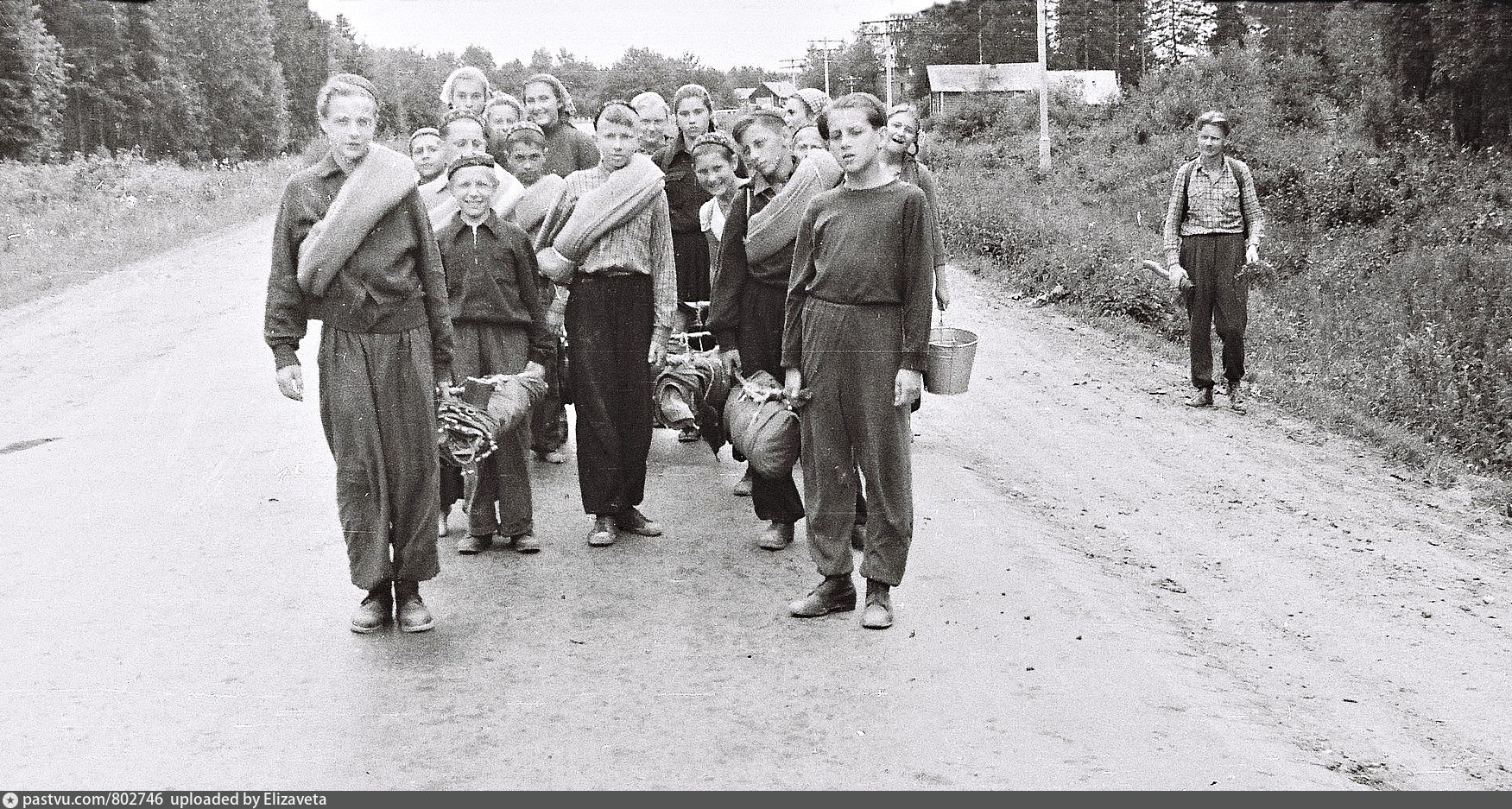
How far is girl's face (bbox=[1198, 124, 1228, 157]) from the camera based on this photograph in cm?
962

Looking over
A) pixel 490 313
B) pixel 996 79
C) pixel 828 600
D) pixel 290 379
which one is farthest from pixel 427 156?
pixel 996 79

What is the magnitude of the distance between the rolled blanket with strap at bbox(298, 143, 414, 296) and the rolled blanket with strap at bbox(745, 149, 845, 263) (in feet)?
6.26

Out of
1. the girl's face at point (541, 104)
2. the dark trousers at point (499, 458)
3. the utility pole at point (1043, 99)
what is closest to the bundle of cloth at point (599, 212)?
the dark trousers at point (499, 458)

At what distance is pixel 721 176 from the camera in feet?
23.8

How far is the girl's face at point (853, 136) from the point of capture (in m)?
5.23

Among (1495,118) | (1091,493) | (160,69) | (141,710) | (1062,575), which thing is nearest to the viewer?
(141,710)

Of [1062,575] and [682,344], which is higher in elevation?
[682,344]

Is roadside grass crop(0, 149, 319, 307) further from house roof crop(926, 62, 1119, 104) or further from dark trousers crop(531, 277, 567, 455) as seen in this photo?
house roof crop(926, 62, 1119, 104)

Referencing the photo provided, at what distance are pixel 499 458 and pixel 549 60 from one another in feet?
264

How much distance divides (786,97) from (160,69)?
64.9 metres

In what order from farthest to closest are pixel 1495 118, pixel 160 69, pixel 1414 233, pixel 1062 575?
pixel 160 69
pixel 1495 118
pixel 1414 233
pixel 1062 575

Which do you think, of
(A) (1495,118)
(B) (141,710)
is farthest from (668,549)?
(A) (1495,118)

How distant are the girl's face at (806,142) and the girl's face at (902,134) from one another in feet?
3.66

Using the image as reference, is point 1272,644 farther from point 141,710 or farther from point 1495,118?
point 1495,118
